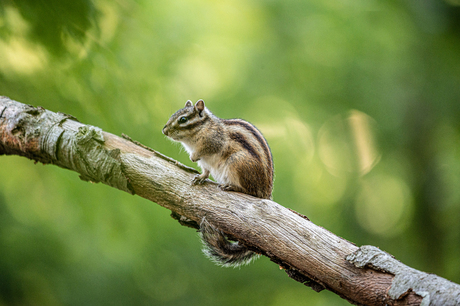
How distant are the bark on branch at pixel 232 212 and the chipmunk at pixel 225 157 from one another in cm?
11

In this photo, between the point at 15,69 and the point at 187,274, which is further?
the point at 187,274

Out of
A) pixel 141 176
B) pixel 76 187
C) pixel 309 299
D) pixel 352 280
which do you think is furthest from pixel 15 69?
pixel 309 299

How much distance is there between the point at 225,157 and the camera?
2330 mm

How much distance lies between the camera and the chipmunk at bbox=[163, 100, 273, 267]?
6.57ft

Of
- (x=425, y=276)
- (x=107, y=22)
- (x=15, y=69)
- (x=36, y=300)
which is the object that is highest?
(x=107, y=22)

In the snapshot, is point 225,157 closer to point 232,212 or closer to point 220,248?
point 232,212

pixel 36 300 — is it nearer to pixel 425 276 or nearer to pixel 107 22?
pixel 107 22

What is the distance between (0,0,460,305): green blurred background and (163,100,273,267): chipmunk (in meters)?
0.80

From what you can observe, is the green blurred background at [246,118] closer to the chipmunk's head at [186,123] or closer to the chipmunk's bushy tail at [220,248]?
the chipmunk's head at [186,123]

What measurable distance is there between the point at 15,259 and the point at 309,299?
9.71 feet

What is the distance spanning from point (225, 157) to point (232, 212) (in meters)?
0.53

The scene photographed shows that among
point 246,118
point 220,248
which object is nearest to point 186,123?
point 220,248

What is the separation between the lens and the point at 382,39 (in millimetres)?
3773

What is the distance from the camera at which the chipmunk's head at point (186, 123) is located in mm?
2432
